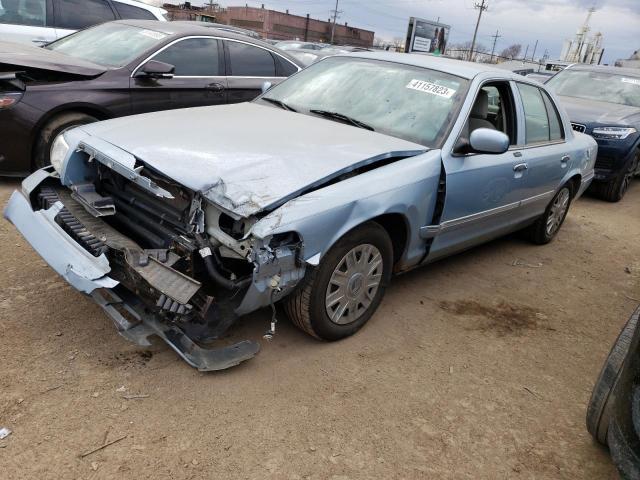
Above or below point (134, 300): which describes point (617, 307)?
below

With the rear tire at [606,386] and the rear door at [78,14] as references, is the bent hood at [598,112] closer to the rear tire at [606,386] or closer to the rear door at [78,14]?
the rear tire at [606,386]

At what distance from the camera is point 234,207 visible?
2359mm

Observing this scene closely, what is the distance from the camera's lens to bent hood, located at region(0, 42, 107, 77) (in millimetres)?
4695

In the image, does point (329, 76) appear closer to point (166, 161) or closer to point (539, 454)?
point (166, 161)

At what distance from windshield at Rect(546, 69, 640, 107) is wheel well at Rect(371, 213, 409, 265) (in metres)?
6.90

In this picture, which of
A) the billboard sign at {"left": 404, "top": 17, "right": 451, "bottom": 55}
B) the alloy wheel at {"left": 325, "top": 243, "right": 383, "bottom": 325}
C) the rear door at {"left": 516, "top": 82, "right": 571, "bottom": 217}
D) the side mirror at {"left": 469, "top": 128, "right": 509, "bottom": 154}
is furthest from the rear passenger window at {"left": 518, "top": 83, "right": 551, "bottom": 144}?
the billboard sign at {"left": 404, "top": 17, "right": 451, "bottom": 55}

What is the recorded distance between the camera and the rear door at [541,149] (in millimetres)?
4238

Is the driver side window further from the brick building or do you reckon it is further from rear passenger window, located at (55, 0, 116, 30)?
the brick building

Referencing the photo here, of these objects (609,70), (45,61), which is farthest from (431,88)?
(609,70)

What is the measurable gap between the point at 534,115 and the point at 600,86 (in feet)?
17.8

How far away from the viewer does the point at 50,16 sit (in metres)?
6.78

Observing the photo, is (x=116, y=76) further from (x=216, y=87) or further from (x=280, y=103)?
(x=280, y=103)

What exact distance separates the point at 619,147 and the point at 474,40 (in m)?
46.1

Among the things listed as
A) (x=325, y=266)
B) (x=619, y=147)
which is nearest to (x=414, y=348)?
(x=325, y=266)
